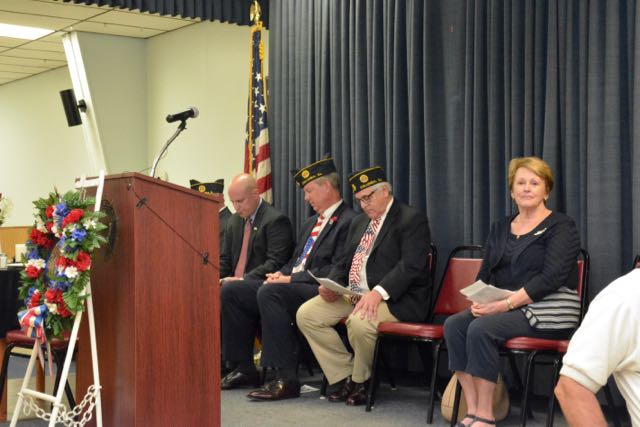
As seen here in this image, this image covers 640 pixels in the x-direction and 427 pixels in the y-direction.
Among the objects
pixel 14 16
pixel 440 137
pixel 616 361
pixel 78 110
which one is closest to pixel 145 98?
pixel 78 110

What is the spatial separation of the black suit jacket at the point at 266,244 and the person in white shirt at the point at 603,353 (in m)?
4.09

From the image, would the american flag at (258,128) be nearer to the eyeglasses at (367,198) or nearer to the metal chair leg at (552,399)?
the eyeglasses at (367,198)

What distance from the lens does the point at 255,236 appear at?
589 cm

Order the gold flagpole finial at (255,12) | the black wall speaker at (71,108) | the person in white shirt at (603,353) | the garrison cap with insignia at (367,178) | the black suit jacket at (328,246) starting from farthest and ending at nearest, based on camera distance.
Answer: the black wall speaker at (71,108) → the gold flagpole finial at (255,12) → the black suit jacket at (328,246) → the garrison cap with insignia at (367,178) → the person in white shirt at (603,353)

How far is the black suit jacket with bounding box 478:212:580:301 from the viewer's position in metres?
4.08

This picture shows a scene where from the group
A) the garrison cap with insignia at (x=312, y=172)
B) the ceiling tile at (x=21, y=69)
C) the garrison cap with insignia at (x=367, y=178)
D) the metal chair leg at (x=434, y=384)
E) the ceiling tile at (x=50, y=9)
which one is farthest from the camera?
the ceiling tile at (x=21, y=69)

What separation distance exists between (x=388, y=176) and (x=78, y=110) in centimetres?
452

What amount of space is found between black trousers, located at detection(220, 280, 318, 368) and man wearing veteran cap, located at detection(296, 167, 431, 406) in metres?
0.15

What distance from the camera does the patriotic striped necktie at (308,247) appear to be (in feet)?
18.2

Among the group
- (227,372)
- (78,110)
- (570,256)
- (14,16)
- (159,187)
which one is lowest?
(227,372)

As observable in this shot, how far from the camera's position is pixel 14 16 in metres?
8.16

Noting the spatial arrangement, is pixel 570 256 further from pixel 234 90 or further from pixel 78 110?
pixel 78 110

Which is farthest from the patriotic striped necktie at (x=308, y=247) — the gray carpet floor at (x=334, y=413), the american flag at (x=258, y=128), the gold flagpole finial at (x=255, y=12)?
the gold flagpole finial at (x=255, y=12)

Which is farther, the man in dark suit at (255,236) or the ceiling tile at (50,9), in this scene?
the ceiling tile at (50,9)
